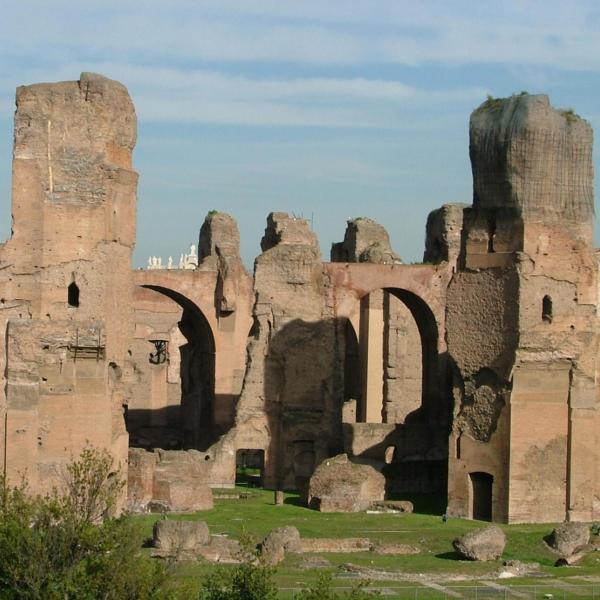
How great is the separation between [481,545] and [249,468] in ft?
46.4

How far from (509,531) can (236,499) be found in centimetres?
598

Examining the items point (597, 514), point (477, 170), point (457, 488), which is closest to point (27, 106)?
point (477, 170)

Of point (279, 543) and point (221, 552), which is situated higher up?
point (279, 543)

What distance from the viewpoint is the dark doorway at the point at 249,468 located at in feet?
108

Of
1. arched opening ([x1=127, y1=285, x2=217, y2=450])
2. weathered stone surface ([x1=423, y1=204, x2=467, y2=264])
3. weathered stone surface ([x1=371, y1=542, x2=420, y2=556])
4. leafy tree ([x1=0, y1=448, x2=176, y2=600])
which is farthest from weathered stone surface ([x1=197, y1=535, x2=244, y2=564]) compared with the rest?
arched opening ([x1=127, y1=285, x2=217, y2=450])

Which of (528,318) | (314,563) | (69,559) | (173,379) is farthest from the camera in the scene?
(173,379)

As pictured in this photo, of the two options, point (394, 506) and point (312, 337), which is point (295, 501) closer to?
point (394, 506)

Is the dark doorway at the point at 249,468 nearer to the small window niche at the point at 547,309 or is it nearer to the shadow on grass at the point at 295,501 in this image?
the shadow on grass at the point at 295,501

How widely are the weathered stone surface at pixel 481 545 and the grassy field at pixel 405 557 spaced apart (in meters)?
0.20

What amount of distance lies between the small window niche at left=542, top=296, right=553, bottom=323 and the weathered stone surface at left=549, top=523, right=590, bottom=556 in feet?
13.5

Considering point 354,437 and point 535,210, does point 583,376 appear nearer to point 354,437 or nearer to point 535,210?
point 535,210

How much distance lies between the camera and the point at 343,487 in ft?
93.5

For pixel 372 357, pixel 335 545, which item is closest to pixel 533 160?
pixel 335 545

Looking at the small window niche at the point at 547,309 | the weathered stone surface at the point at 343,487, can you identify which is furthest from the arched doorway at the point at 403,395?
the small window niche at the point at 547,309
